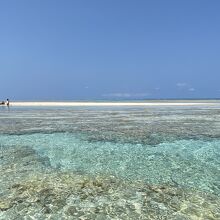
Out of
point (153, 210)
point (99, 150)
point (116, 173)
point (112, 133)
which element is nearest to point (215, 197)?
point (153, 210)

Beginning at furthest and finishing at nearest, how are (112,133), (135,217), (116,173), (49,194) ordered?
(112,133)
(116,173)
(49,194)
(135,217)

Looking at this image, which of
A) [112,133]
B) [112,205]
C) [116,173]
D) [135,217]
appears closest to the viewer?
[135,217]

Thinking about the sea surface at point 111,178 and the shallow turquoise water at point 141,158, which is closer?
the sea surface at point 111,178

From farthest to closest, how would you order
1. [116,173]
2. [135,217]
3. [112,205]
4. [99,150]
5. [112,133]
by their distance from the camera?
[112,133] < [99,150] < [116,173] < [112,205] < [135,217]

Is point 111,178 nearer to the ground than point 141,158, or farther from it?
nearer to the ground

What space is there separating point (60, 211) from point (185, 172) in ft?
18.0

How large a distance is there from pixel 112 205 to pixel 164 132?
46.4ft

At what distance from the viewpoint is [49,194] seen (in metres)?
10.2

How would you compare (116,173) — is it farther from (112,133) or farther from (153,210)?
(112,133)

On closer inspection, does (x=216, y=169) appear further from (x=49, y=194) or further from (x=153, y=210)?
(x=49, y=194)

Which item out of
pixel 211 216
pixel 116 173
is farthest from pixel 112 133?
pixel 211 216

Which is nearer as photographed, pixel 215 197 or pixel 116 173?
pixel 215 197

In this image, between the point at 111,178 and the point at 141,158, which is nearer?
the point at 111,178

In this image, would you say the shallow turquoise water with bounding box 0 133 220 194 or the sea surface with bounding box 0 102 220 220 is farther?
the shallow turquoise water with bounding box 0 133 220 194
